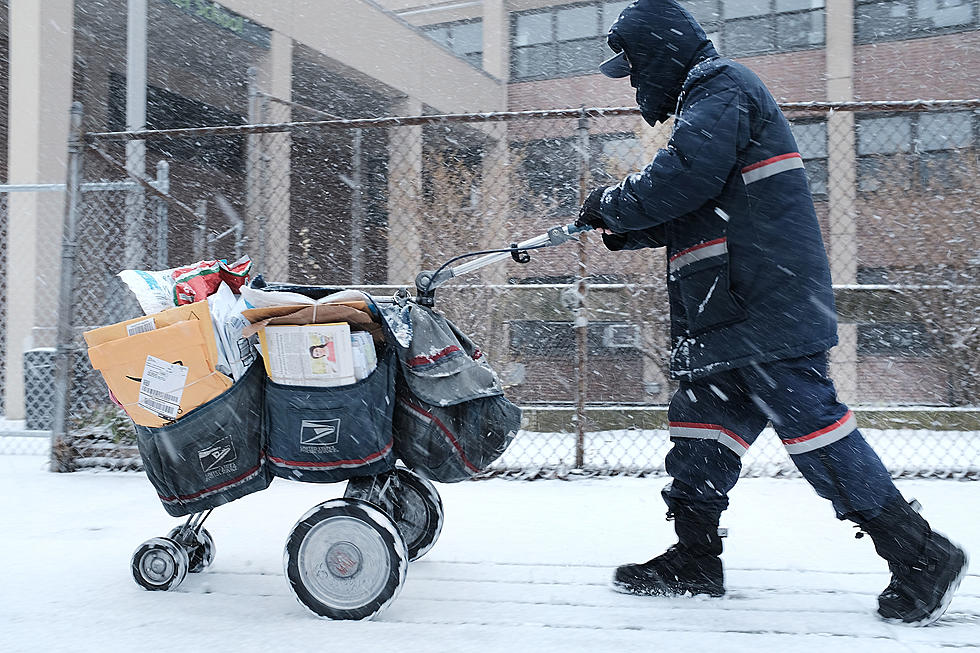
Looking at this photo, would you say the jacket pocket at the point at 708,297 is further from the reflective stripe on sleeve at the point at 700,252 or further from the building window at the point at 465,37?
the building window at the point at 465,37

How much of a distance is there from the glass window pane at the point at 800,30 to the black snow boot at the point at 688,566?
647 inches

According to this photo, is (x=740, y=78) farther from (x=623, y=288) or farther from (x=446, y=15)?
(x=446, y=15)

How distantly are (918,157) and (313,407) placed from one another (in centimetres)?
881

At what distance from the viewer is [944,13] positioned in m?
14.9

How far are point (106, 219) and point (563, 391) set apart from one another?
17.2 ft

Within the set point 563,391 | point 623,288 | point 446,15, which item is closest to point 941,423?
point 623,288

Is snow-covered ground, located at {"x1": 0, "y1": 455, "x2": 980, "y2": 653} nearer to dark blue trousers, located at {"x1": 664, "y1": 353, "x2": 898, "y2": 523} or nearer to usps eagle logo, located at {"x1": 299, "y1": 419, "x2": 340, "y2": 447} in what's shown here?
dark blue trousers, located at {"x1": 664, "y1": 353, "x2": 898, "y2": 523}

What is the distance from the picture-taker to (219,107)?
521 inches

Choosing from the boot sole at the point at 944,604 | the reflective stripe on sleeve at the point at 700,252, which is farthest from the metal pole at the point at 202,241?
the boot sole at the point at 944,604

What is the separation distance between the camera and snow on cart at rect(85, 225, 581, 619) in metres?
2.19

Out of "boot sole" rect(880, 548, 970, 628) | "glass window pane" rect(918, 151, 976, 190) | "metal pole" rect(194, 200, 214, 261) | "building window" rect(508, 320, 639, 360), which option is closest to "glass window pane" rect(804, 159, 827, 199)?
"glass window pane" rect(918, 151, 976, 190)

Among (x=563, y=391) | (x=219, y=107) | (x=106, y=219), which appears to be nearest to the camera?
(x=106, y=219)

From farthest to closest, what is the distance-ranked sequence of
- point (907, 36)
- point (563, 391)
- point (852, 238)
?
point (907, 36) → point (852, 238) → point (563, 391)

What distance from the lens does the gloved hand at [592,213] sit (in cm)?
243
